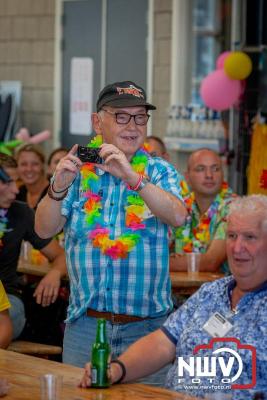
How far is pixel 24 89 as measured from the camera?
38.1 ft

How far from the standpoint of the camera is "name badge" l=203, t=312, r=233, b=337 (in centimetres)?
357

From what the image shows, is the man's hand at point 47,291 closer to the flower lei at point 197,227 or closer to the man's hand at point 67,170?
the flower lei at point 197,227

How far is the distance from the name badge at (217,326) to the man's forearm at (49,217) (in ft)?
2.97

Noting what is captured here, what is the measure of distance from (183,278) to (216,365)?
2314mm

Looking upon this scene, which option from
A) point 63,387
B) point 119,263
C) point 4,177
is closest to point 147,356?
point 63,387

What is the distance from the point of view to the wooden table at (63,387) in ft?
11.0

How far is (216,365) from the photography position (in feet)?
11.6

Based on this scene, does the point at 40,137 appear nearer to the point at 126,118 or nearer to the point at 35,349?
the point at 35,349

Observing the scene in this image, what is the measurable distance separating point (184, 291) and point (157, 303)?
5.61 ft

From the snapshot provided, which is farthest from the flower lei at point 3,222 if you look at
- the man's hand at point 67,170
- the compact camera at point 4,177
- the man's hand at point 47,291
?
the man's hand at point 67,170

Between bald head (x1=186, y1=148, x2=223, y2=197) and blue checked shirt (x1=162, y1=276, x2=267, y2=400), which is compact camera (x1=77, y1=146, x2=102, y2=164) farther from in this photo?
bald head (x1=186, y1=148, x2=223, y2=197)

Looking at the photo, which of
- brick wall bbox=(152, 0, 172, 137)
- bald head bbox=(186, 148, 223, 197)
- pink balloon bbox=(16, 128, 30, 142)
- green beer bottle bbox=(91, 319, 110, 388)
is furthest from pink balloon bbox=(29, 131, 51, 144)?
green beer bottle bbox=(91, 319, 110, 388)

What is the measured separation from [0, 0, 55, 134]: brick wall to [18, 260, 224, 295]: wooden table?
5285 mm

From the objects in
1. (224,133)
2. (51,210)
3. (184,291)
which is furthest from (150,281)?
(224,133)
